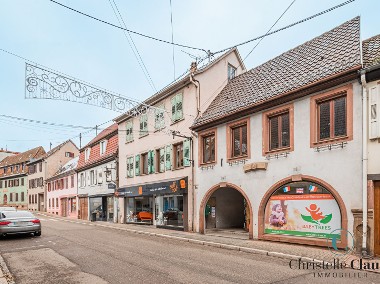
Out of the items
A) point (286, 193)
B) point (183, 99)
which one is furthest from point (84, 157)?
point (286, 193)

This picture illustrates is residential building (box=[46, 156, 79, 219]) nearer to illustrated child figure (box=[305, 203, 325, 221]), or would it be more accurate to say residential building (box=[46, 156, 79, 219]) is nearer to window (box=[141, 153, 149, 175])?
window (box=[141, 153, 149, 175])

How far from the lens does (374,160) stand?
34.8 feet

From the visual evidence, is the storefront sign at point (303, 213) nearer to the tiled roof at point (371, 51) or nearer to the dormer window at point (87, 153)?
the tiled roof at point (371, 51)

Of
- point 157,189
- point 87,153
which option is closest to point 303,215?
point 157,189

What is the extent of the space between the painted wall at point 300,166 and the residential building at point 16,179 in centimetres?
4802

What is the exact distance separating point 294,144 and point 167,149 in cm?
987

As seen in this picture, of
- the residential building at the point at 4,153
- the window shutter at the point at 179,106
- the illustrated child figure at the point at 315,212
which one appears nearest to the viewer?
the illustrated child figure at the point at 315,212

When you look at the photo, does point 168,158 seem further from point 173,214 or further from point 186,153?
point 173,214

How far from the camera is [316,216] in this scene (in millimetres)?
12594

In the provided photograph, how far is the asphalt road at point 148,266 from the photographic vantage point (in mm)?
8070

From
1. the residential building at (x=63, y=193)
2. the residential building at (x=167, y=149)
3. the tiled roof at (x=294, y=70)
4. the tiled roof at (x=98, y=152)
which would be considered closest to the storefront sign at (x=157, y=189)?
the residential building at (x=167, y=149)

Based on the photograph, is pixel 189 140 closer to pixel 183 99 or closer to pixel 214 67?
pixel 183 99

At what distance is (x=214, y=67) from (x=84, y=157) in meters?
21.7

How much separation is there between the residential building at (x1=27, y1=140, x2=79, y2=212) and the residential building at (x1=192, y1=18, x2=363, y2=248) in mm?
38988
